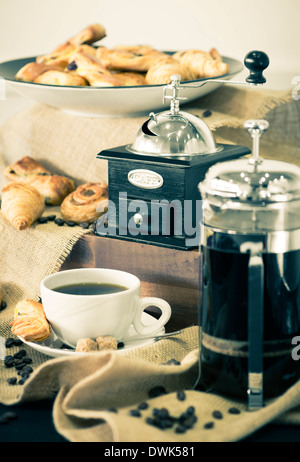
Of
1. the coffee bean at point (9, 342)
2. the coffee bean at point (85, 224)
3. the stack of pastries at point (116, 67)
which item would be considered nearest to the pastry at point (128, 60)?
the stack of pastries at point (116, 67)

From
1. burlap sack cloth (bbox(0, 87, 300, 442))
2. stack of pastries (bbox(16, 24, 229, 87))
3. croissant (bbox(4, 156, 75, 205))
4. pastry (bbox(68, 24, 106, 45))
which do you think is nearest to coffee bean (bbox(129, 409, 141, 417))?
burlap sack cloth (bbox(0, 87, 300, 442))

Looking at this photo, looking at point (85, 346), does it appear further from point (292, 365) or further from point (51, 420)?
point (292, 365)

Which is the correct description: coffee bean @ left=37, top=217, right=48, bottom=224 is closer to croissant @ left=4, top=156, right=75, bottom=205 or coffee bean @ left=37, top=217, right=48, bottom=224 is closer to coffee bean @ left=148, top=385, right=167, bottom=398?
croissant @ left=4, top=156, right=75, bottom=205

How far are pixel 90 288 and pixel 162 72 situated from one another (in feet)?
2.55

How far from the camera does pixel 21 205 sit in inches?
61.8

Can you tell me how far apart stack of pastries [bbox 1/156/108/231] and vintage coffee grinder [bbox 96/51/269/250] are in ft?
0.69

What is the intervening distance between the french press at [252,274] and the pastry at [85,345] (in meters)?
0.21

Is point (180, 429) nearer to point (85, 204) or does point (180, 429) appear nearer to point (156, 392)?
point (156, 392)

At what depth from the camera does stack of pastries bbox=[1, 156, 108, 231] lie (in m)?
1.56

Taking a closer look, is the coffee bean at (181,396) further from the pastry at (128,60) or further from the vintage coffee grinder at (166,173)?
the pastry at (128,60)

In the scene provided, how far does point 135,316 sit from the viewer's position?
1.22 m

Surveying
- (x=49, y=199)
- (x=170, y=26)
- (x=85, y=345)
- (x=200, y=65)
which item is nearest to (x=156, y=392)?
(x=85, y=345)

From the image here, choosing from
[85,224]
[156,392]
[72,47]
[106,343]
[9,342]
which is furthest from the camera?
[72,47]
